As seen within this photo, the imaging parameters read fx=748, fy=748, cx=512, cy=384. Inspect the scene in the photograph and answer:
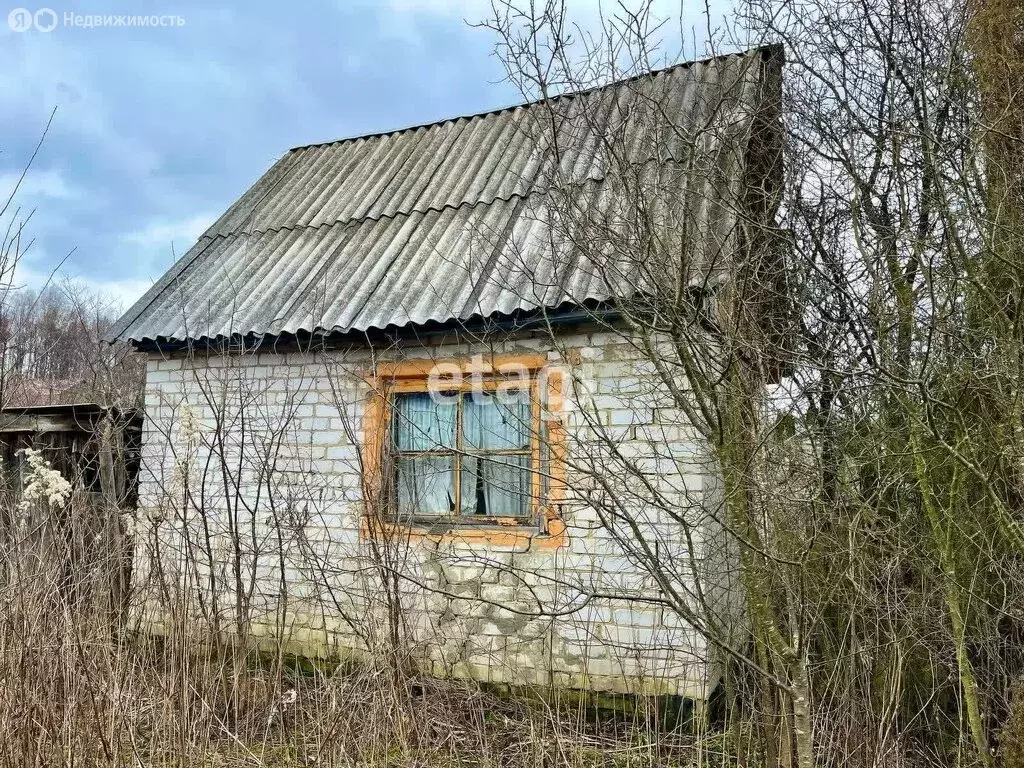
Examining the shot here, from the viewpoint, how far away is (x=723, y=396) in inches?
116

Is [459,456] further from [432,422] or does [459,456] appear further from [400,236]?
[400,236]

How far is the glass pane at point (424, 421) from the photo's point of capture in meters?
5.30

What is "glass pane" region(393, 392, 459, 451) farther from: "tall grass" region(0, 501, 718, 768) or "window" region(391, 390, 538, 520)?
"tall grass" region(0, 501, 718, 768)

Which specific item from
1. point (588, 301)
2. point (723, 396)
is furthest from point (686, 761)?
point (588, 301)

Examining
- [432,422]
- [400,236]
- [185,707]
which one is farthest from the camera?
[400,236]

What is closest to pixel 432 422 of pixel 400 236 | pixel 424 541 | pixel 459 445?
pixel 459 445

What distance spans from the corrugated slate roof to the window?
2.12ft

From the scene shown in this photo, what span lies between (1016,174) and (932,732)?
2.81 m

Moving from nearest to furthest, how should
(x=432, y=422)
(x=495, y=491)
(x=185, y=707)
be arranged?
(x=185, y=707)
(x=495, y=491)
(x=432, y=422)

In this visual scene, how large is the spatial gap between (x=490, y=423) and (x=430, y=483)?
0.66 m

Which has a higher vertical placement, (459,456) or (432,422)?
(432,422)

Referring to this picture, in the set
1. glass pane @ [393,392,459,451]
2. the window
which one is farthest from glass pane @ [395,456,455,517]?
glass pane @ [393,392,459,451]

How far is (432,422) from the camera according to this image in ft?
17.6

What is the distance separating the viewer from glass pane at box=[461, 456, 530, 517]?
5051 mm
